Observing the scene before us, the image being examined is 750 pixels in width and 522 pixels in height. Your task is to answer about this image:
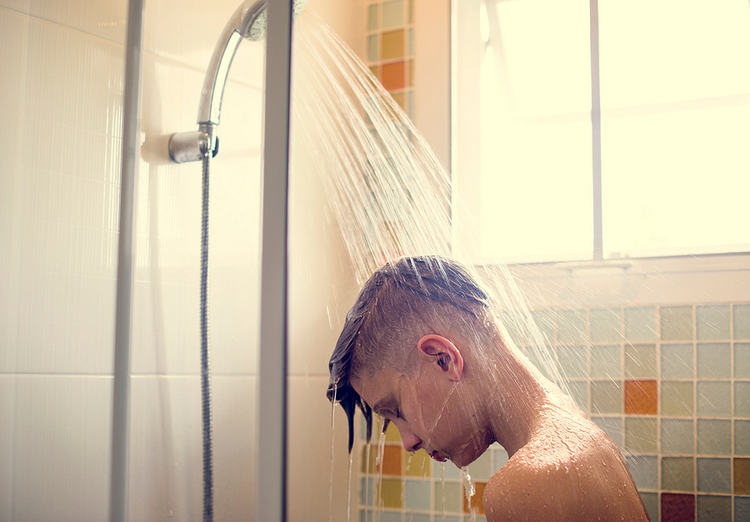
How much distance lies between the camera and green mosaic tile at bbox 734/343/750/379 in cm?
124

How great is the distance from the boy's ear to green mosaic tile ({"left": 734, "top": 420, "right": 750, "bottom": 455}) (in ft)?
2.28

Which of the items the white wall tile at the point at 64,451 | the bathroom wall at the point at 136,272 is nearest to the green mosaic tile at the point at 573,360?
the bathroom wall at the point at 136,272

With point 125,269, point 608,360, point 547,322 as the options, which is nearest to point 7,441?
point 125,269

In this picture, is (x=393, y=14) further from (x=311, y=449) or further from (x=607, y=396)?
(x=311, y=449)

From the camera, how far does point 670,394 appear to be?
1.29 meters

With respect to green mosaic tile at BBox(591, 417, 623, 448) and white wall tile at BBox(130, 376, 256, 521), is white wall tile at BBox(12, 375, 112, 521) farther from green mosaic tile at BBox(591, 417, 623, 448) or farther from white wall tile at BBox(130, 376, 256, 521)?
green mosaic tile at BBox(591, 417, 623, 448)

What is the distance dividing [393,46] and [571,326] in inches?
29.9

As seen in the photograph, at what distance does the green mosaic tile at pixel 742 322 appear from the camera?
1253 millimetres

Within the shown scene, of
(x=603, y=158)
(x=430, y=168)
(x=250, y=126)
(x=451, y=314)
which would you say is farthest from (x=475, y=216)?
(x=250, y=126)

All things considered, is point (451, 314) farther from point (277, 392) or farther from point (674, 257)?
point (674, 257)

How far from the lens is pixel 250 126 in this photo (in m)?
0.61

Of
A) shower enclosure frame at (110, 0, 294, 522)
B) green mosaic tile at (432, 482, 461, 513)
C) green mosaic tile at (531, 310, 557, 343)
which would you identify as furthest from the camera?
green mosaic tile at (432, 482, 461, 513)

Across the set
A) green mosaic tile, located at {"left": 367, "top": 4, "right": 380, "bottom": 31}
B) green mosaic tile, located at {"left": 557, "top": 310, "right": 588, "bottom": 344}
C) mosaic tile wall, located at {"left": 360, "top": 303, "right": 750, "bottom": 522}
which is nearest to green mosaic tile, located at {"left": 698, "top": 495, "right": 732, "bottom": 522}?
mosaic tile wall, located at {"left": 360, "top": 303, "right": 750, "bottom": 522}

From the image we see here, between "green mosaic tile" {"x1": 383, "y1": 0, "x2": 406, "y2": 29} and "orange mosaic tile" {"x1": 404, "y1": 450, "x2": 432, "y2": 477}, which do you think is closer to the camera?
"orange mosaic tile" {"x1": 404, "y1": 450, "x2": 432, "y2": 477}
